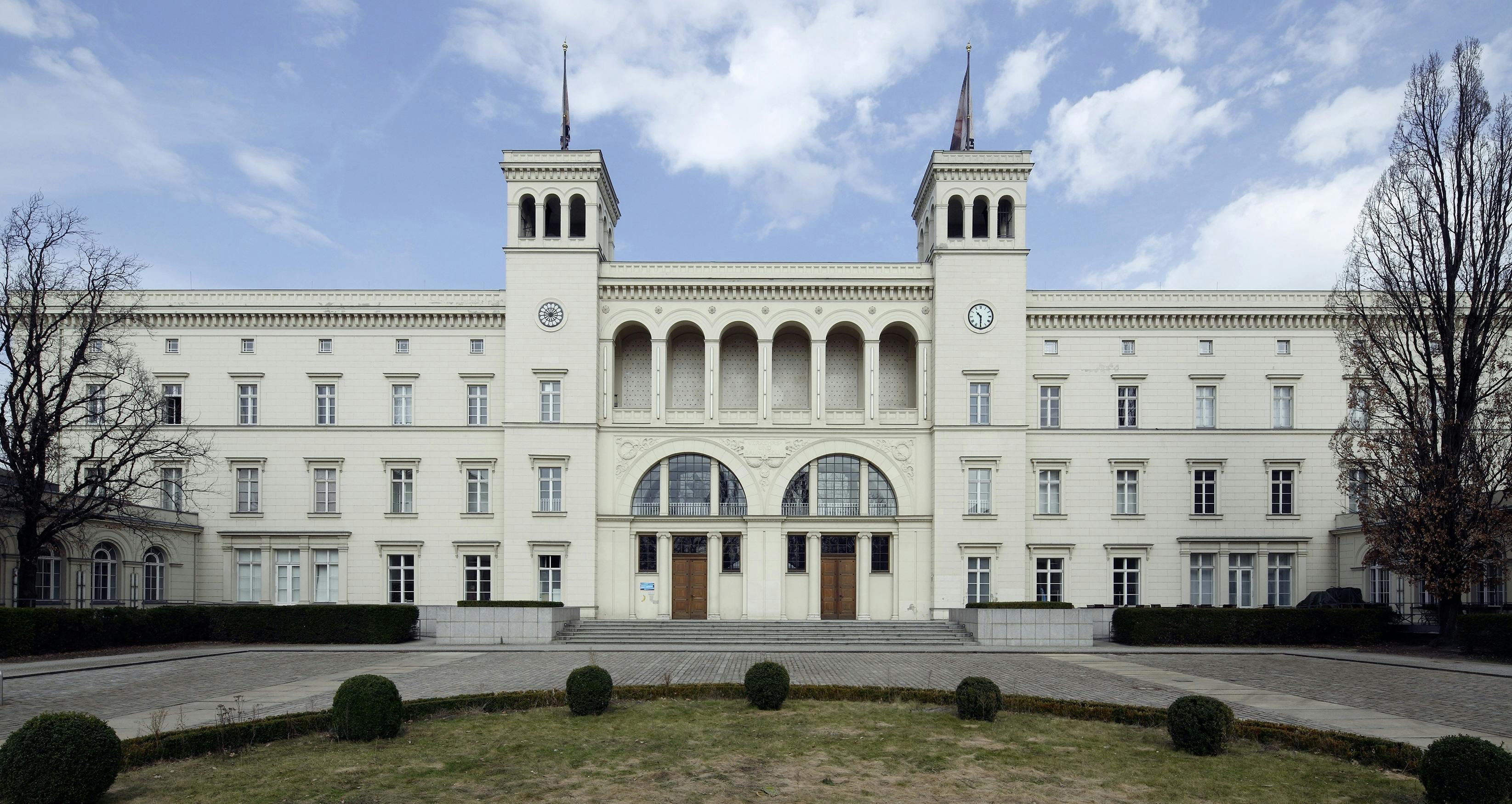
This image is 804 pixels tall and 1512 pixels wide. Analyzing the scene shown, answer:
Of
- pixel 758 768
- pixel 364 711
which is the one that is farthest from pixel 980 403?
pixel 364 711

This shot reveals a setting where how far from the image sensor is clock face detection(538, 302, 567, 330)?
4447cm

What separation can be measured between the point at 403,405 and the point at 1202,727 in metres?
38.5

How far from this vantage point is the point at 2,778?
458 inches

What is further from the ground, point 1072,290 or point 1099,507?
point 1072,290

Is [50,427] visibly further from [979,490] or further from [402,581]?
[979,490]

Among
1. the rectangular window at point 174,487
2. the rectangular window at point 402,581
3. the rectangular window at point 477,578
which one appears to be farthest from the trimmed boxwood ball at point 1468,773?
the rectangular window at point 174,487

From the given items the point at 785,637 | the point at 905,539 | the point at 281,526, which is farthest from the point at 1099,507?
the point at 281,526

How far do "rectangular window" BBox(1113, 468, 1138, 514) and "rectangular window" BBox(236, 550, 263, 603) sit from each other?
39.0 m

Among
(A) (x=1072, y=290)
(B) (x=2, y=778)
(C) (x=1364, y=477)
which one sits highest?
(A) (x=1072, y=290)

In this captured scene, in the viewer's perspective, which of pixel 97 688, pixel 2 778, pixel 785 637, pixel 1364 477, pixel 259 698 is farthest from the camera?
pixel 785 637

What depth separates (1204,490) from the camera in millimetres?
44781

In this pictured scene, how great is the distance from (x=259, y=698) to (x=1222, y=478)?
39.8m

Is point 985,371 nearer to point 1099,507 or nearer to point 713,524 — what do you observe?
point 1099,507

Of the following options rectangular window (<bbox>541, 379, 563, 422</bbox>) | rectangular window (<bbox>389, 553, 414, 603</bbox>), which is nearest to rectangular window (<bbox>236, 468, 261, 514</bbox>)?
rectangular window (<bbox>389, 553, 414, 603</bbox>)
